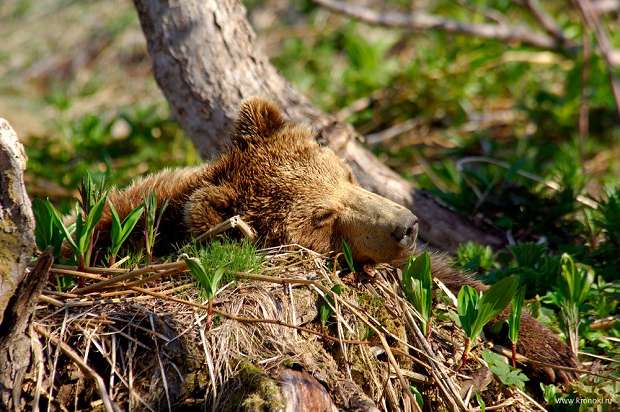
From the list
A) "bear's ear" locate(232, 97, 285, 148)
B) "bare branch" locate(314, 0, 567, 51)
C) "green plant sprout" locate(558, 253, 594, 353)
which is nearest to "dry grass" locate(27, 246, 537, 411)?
"green plant sprout" locate(558, 253, 594, 353)

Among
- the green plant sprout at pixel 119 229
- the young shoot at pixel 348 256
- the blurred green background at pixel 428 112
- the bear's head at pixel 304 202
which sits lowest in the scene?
the blurred green background at pixel 428 112

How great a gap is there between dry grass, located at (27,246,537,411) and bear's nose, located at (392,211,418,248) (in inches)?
7.5

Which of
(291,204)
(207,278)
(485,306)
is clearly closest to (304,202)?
(291,204)

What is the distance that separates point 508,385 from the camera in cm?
271

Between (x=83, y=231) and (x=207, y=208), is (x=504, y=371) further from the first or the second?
(x=83, y=231)

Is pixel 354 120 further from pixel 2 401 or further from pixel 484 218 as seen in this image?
pixel 2 401

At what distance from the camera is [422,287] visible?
8.86 ft

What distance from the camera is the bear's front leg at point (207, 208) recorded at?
2979 mm

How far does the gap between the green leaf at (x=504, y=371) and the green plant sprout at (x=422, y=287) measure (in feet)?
0.80

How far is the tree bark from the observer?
4.15m

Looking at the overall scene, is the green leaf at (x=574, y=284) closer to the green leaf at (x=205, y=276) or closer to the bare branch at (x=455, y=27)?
the green leaf at (x=205, y=276)

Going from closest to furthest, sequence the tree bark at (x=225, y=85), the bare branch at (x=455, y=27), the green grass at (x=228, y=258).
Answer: the green grass at (x=228, y=258) → the tree bark at (x=225, y=85) → the bare branch at (x=455, y=27)

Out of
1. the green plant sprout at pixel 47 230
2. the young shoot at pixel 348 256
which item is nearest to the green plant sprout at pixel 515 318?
the young shoot at pixel 348 256

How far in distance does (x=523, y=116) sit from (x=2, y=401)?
6126 mm
